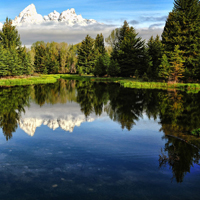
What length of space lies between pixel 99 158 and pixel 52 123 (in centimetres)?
737

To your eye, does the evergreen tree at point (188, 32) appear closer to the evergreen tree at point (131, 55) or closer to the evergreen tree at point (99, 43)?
the evergreen tree at point (131, 55)

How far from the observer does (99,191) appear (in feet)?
23.4

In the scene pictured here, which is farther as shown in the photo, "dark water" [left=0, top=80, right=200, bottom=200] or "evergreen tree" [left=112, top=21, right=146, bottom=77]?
"evergreen tree" [left=112, top=21, right=146, bottom=77]

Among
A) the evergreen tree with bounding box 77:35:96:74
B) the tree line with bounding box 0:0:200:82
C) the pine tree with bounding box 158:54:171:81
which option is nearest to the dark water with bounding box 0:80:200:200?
the pine tree with bounding box 158:54:171:81

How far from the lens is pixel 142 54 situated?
65.6m

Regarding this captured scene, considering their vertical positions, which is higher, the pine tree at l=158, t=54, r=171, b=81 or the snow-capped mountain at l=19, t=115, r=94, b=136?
the pine tree at l=158, t=54, r=171, b=81

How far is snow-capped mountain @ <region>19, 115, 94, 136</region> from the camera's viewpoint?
580 inches

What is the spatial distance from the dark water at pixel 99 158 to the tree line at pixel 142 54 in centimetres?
3141

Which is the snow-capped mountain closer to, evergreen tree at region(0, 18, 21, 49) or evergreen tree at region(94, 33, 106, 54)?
evergreen tree at region(0, 18, 21, 49)

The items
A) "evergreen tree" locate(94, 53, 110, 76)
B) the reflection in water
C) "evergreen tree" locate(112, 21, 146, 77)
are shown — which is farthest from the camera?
"evergreen tree" locate(94, 53, 110, 76)

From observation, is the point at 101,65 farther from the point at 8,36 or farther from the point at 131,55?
the point at 8,36

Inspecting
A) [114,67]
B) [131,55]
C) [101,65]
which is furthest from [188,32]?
[101,65]

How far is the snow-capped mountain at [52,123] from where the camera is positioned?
14722 mm

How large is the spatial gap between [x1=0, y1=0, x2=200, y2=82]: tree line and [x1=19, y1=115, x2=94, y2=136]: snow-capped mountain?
104ft
